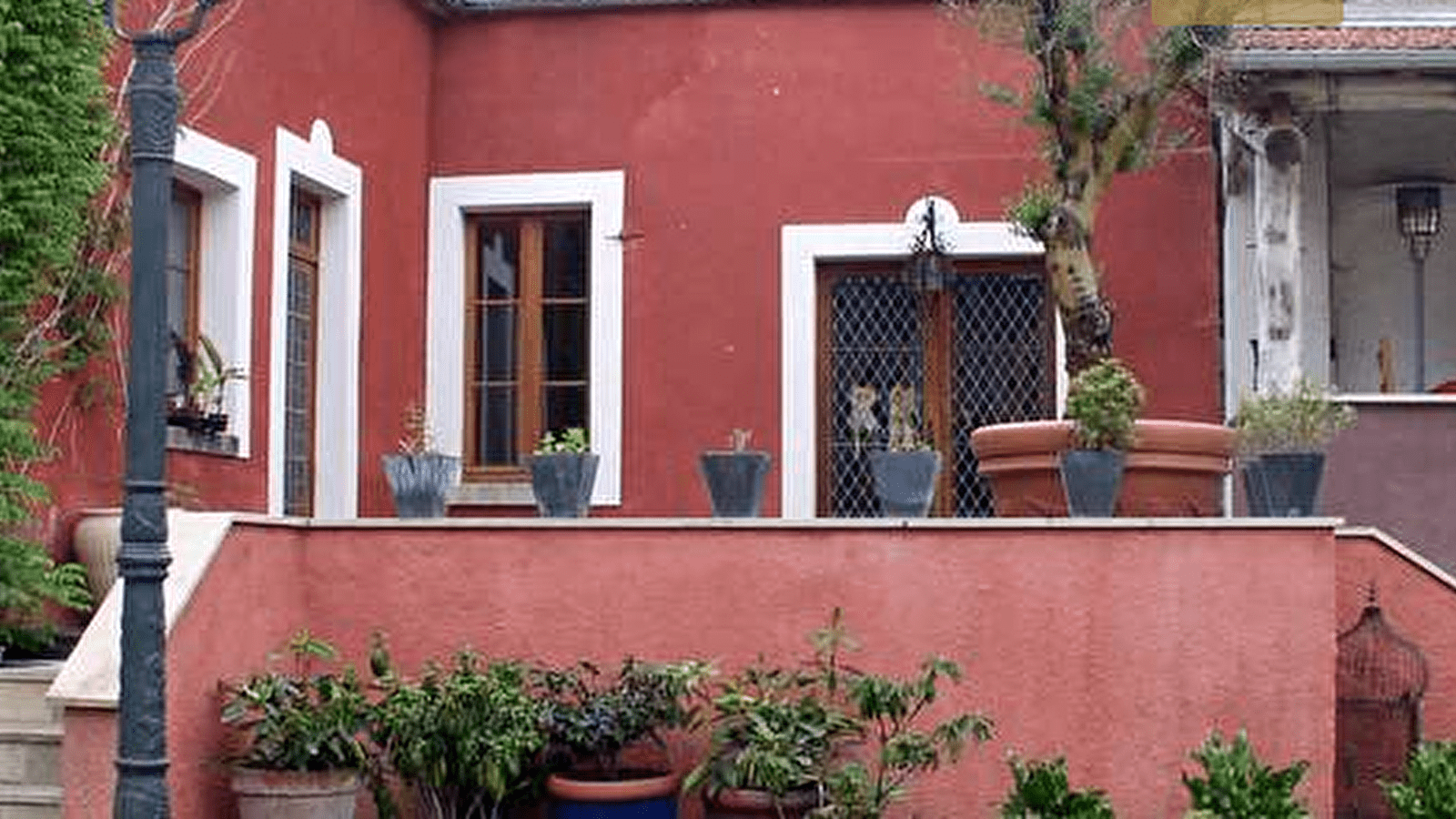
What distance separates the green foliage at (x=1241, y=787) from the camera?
21.8 ft

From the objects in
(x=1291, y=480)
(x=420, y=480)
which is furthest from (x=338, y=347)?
(x=1291, y=480)

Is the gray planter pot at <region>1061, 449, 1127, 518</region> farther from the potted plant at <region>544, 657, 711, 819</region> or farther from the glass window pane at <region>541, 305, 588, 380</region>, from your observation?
the glass window pane at <region>541, 305, 588, 380</region>

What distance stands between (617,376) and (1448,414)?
4.80 metres

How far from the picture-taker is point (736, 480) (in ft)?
26.2

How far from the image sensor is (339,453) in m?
11.2

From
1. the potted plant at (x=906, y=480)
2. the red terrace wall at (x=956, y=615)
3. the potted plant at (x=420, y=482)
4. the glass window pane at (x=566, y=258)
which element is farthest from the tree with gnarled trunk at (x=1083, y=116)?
the glass window pane at (x=566, y=258)

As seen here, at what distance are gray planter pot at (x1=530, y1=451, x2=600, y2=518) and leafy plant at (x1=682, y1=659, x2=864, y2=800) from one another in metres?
1.03

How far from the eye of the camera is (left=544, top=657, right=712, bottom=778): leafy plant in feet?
24.1

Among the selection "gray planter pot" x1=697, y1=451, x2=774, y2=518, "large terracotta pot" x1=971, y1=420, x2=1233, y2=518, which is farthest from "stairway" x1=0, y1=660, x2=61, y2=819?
"large terracotta pot" x1=971, y1=420, x2=1233, y2=518

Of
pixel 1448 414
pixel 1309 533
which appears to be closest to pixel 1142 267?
pixel 1448 414

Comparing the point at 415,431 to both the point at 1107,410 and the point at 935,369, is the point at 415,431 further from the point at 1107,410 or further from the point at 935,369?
the point at 1107,410

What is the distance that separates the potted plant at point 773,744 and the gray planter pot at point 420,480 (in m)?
1.54

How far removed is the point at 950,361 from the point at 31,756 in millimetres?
6254

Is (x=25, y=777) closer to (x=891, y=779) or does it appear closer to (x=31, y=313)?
(x=31, y=313)
